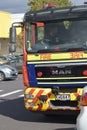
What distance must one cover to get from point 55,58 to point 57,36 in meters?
0.55

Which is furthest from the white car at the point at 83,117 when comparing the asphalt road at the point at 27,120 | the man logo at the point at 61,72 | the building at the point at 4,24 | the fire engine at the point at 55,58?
the building at the point at 4,24

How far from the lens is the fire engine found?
10.6 m

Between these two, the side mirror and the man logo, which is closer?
the man logo

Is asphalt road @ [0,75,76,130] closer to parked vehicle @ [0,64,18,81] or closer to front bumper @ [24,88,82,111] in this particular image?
front bumper @ [24,88,82,111]

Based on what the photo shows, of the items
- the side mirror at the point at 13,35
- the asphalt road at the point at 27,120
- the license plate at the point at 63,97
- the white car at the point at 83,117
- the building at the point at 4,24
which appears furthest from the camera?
the building at the point at 4,24

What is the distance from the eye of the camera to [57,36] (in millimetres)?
10820

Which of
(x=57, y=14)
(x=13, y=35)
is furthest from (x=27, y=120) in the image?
(x=57, y=14)

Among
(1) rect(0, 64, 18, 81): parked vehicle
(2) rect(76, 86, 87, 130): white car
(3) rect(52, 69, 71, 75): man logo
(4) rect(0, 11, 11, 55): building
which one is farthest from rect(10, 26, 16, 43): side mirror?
(4) rect(0, 11, 11, 55): building

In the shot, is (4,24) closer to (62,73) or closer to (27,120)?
(27,120)

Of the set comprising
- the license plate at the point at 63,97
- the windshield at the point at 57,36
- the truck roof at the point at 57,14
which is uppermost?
the truck roof at the point at 57,14

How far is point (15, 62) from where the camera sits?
3425 cm

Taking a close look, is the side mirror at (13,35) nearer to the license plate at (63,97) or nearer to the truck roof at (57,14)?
the truck roof at (57,14)

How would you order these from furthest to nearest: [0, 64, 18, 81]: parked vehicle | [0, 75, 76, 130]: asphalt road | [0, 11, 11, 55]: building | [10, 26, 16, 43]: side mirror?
1. [0, 11, 11, 55]: building
2. [0, 64, 18, 81]: parked vehicle
3. [10, 26, 16, 43]: side mirror
4. [0, 75, 76, 130]: asphalt road

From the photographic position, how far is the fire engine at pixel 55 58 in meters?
10.6
